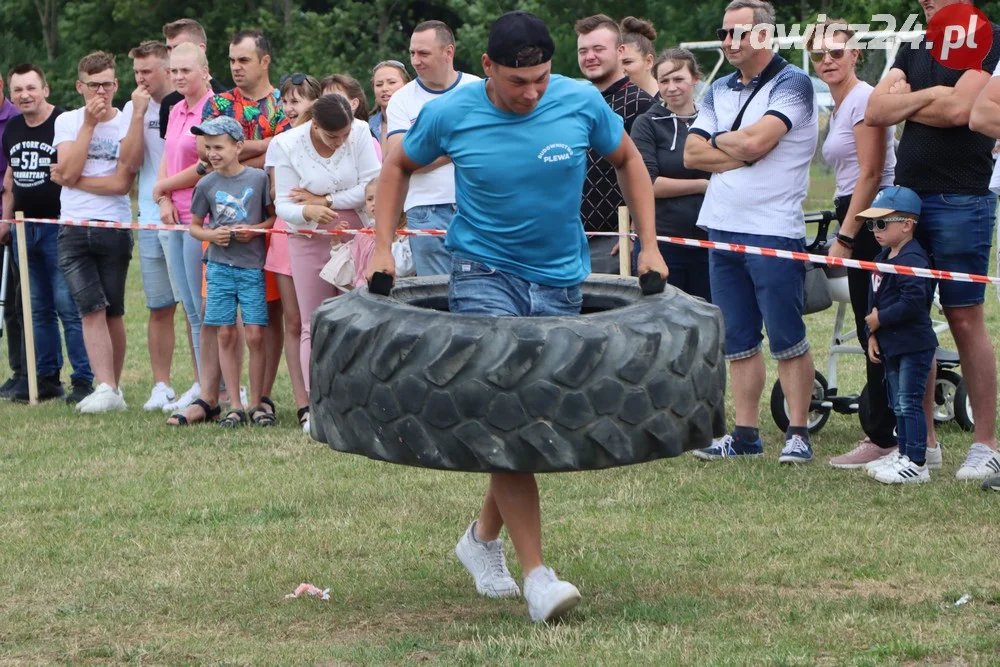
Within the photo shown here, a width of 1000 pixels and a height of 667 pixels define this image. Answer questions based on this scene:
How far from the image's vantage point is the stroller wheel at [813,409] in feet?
25.9

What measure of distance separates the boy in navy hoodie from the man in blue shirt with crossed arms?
1963 millimetres

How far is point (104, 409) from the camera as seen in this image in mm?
9281

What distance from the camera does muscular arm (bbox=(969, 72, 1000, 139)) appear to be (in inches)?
227

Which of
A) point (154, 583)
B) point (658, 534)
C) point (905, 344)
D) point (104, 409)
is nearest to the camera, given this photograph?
point (154, 583)

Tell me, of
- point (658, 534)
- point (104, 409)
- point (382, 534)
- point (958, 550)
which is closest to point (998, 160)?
point (958, 550)

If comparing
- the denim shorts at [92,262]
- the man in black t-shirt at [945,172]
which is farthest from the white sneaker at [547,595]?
the denim shorts at [92,262]

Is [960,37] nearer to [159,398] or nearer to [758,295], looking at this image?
[758,295]

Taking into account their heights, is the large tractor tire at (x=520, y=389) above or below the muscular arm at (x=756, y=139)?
below

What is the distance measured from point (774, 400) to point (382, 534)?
9.68 feet

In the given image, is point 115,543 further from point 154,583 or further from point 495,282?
point 495,282

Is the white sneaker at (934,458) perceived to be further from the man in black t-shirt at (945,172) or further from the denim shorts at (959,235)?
the denim shorts at (959,235)

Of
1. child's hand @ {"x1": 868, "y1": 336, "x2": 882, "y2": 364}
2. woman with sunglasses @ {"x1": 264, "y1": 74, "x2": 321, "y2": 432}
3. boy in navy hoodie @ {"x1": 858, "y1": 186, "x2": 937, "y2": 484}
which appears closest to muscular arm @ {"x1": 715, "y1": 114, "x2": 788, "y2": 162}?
boy in navy hoodie @ {"x1": 858, "y1": 186, "x2": 937, "y2": 484}

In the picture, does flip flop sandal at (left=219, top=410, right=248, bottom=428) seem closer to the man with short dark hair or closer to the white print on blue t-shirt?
the white print on blue t-shirt

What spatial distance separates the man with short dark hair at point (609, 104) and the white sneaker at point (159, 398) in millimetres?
3053
